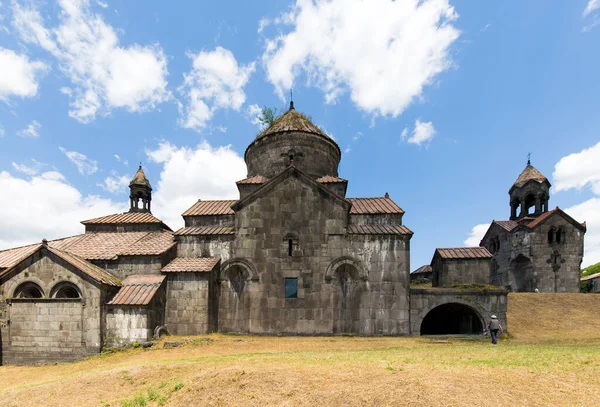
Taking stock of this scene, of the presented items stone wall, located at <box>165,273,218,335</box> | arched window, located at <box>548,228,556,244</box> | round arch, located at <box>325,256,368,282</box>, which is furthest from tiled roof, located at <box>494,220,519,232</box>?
stone wall, located at <box>165,273,218,335</box>

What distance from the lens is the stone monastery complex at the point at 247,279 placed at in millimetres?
11945

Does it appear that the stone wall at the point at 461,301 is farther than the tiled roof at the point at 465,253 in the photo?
No

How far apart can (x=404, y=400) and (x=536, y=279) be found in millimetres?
27563

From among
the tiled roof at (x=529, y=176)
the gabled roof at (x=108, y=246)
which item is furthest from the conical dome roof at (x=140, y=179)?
the tiled roof at (x=529, y=176)

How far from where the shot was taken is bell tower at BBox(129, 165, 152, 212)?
22406mm

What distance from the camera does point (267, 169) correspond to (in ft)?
57.7

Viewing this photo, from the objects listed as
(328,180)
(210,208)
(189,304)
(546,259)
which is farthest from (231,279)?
(546,259)

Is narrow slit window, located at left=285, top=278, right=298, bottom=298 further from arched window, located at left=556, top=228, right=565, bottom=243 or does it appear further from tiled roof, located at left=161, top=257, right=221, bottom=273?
arched window, located at left=556, top=228, right=565, bottom=243

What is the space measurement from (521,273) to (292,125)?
2490 cm

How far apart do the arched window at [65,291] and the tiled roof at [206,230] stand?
4.60m

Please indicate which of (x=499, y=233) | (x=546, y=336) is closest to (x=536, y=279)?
(x=499, y=233)

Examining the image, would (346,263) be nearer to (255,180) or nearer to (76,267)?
(255,180)

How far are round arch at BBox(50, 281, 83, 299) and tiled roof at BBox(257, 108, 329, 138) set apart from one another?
1196 cm

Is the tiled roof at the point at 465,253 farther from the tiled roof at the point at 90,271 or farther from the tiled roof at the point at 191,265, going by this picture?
the tiled roof at the point at 90,271
